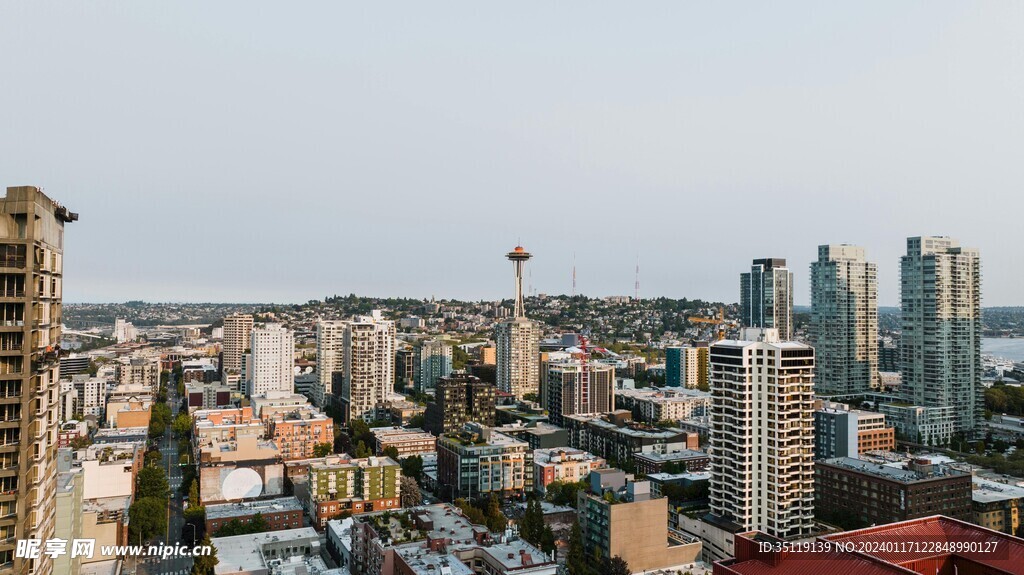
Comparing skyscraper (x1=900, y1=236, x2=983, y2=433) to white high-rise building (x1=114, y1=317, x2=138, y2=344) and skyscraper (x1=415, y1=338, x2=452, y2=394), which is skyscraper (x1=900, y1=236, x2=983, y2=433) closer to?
skyscraper (x1=415, y1=338, x2=452, y2=394)

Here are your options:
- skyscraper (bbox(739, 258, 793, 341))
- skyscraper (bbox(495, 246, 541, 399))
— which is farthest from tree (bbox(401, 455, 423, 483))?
skyscraper (bbox(739, 258, 793, 341))

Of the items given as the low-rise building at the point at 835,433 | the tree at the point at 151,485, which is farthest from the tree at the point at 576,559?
the low-rise building at the point at 835,433

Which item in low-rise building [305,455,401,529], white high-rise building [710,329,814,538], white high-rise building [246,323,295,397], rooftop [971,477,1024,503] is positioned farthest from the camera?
white high-rise building [246,323,295,397]

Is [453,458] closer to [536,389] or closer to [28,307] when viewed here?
[28,307]

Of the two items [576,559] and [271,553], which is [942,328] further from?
[271,553]

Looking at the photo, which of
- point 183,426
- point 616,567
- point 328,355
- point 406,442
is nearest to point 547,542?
point 616,567

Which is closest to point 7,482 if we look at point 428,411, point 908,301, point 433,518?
point 433,518

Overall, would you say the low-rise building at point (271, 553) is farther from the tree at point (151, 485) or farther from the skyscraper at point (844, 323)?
the skyscraper at point (844, 323)
